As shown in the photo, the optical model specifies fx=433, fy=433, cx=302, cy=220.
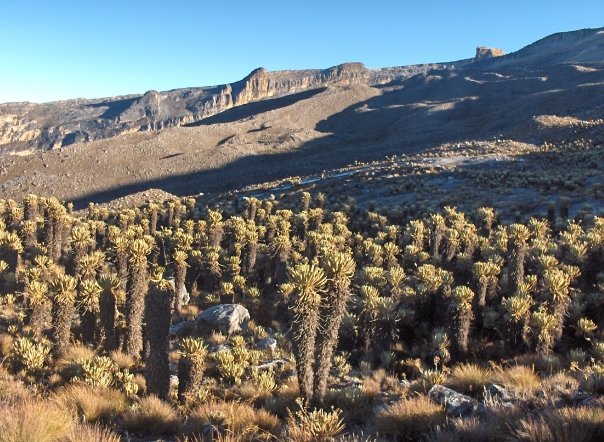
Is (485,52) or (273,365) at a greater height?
(485,52)

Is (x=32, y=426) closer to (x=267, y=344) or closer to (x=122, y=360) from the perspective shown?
(x=122, y=360)

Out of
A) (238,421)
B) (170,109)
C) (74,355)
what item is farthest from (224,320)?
(170,109)

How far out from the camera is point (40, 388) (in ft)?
30.6

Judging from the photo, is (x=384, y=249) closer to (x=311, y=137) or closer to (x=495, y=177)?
(x=495, y=177)

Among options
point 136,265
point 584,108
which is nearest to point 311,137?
point 584,108

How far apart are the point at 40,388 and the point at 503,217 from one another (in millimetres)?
23718

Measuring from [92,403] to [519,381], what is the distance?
25.1 ft

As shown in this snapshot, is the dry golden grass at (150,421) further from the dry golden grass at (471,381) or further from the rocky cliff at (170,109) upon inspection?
the rocky cliff at (170,109)

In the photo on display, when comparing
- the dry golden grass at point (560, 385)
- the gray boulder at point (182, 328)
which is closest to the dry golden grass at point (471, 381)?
the dry golden grass at point (560, 385)

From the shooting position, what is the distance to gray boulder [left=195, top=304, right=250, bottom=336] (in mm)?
14172

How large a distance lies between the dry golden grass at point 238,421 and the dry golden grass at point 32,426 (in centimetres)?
210

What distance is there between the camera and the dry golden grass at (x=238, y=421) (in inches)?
273

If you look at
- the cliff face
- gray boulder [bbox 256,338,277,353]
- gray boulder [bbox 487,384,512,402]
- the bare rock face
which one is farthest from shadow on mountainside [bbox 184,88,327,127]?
gray boulder [bbox 487,384,512,402]

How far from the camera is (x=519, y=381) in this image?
7762 millimetres
